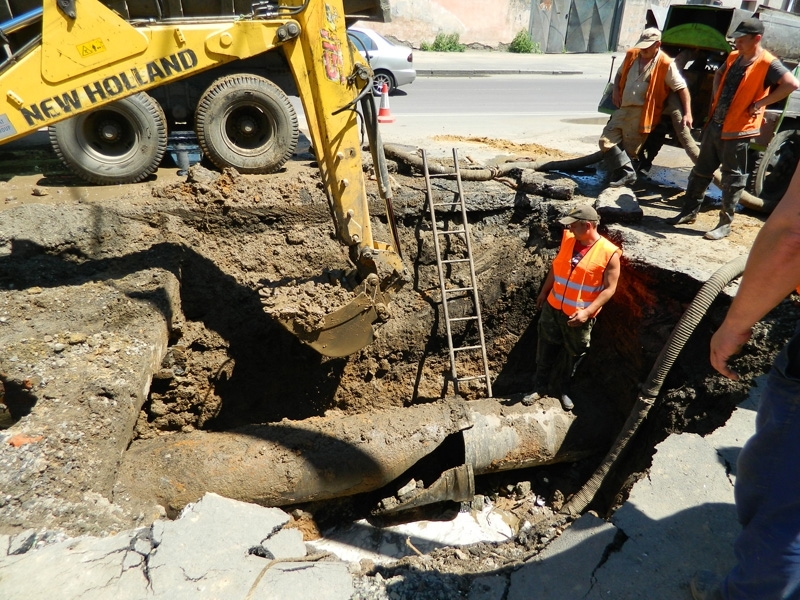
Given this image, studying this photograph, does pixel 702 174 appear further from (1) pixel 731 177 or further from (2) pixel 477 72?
(2) pixel 477 72

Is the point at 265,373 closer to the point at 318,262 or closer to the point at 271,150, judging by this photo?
the point at 318,262

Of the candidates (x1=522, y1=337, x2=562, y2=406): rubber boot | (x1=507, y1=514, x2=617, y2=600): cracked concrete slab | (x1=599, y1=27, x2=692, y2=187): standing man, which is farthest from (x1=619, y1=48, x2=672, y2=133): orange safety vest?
(x1=507, y1=514, x2=617, y2=600): cracked concrete slab

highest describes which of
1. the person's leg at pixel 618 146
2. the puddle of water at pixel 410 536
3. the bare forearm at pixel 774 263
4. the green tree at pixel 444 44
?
the bare forearm at pixel 774 263

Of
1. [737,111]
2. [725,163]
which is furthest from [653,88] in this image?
[725,163]

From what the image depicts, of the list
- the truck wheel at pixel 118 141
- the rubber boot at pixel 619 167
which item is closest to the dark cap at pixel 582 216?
the rubber boot at pixel 619 167

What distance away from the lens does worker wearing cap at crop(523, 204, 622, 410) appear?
13.7 feet

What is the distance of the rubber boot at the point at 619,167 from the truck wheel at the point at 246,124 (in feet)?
12.0

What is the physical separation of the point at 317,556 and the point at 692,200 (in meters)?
5.05

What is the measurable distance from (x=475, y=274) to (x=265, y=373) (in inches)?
95.6

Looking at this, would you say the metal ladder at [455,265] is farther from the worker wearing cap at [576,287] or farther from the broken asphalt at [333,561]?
the broken asphalt at [333,561]

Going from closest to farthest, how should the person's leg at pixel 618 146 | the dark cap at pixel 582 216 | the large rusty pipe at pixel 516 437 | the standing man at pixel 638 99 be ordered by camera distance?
the dark cap at pixel 582 216
the large rusty pipe at pixel 516 437
the standing man at pixel 638 99
the person's leg at pixel 618 146

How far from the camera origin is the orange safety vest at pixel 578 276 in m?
4.21

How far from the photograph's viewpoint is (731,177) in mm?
5207

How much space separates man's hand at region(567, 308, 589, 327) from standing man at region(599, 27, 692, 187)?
2.67 m
